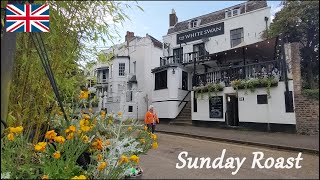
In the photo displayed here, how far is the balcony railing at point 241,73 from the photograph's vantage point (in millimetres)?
14680

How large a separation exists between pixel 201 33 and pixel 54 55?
23.0m

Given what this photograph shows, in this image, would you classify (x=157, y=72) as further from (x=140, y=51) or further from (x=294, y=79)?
(x=294, y=79)

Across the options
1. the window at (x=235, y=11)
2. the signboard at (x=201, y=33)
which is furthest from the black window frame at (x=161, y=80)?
the window at (x=235, y=11)

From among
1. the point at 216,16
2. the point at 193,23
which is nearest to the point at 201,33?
the point at 193,23

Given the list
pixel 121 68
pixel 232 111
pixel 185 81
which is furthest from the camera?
pixel 121 68

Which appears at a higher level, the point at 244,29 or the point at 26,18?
the point at 244,29

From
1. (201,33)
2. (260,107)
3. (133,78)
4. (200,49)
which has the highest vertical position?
(201,33)

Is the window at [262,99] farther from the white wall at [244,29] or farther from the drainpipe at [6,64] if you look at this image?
the drainpipe at [6,64]

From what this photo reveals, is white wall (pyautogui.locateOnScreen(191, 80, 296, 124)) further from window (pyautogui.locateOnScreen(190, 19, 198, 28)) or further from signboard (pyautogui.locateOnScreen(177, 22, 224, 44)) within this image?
window (pyautogui.locateOnScreen(190, 19, 198, 28))

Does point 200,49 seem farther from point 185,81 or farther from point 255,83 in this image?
point 255,83

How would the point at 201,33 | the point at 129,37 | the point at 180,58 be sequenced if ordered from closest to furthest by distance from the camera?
the point at 180,58, the point at 201,33, the point at 129,37

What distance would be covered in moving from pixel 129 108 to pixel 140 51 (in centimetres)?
713

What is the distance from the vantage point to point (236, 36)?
23.6m

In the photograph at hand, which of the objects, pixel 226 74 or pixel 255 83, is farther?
pixel 226 74
